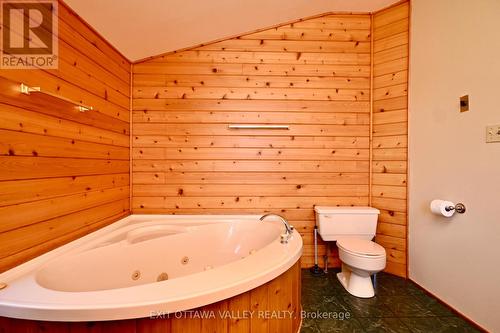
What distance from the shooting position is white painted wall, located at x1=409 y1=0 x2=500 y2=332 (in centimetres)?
141

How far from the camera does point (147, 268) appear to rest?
1579 millimetres

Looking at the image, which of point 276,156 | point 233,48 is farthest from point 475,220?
point 233,48

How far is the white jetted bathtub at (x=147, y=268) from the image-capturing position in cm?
81

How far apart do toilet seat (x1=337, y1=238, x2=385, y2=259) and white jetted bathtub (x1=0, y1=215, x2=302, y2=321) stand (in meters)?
0.56

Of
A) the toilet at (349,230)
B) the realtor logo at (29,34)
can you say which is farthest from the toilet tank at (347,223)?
the realtor logo at (29,34)

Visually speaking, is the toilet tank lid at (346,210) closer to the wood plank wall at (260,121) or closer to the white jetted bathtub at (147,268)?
the wood plank wall at (260,121)

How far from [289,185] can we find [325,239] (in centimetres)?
60

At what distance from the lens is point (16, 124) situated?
1.09 meters

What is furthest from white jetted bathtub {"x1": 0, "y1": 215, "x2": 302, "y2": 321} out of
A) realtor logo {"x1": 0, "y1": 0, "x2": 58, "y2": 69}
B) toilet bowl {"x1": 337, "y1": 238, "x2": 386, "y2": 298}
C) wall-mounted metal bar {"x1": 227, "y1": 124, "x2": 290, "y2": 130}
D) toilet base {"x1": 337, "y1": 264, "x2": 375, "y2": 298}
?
realtor logo {"x1": 0, "y1": 0, "x2": 58, "y2": 69}

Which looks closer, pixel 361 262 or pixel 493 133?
pixel 493 133

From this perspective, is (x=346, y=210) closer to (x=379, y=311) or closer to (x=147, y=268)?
(x=379, y=311)

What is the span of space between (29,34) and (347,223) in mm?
2573

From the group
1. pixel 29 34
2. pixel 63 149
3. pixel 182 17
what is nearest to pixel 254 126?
pixel 182 17

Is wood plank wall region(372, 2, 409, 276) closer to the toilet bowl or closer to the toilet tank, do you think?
the toilet tank
